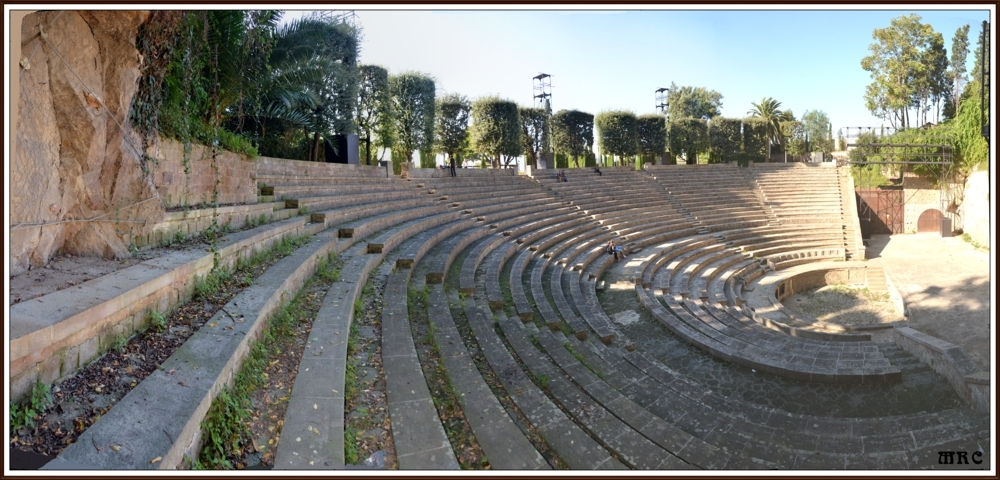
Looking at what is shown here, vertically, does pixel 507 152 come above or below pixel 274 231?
above

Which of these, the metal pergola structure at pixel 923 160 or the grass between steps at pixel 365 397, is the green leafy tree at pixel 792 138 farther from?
the grass between steps at pixel 365 397

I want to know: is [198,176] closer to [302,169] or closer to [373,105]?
[302,169]

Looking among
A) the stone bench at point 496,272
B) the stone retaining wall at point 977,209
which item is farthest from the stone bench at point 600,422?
the stone retaining wall at point 977,209

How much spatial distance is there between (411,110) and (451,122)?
4327 millimetres

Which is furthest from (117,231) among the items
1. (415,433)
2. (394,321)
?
(415,433)

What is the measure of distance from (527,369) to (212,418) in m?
3.43

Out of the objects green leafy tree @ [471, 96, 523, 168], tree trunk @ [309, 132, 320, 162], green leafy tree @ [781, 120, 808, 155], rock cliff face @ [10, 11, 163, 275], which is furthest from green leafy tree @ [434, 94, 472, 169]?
green leafy tree @ [781, 120, 808, 155]

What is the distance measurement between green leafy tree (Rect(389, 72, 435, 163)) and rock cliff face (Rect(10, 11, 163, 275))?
18525 mm

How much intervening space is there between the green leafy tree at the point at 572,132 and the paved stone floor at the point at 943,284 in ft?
55.9

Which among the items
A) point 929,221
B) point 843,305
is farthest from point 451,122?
point 929,221

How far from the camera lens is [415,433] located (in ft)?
11.8

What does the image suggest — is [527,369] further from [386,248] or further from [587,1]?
[386,248]

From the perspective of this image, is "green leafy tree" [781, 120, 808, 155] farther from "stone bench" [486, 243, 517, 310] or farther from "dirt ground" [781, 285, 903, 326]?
"stone bench" [486, 243, 517, 310]

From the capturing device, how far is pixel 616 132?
3312 centimetres
